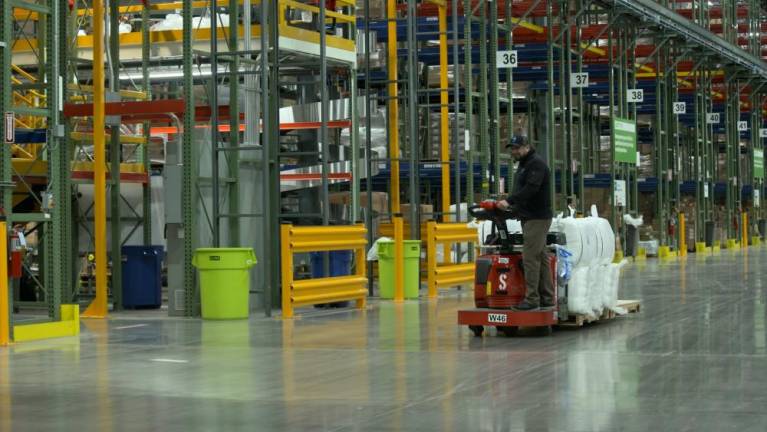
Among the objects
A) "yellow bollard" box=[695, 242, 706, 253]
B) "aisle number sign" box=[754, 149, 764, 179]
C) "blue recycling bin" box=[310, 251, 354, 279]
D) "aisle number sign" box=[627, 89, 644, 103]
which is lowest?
"yellow bollard" box=[695, 242, 706, 253]

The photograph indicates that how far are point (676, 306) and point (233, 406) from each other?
10021mm

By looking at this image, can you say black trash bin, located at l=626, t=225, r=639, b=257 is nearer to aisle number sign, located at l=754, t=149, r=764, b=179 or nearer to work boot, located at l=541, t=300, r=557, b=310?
aisle number sign, located at l=754, t=149, r=764, b=179

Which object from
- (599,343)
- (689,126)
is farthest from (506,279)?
(689,126)

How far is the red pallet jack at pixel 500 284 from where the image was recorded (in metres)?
13.0

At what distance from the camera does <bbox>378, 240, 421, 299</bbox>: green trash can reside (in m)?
20.0

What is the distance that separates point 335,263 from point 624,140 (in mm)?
15328

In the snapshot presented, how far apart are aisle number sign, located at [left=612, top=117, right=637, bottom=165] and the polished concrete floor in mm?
16093

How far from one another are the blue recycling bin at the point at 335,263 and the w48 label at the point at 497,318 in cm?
638

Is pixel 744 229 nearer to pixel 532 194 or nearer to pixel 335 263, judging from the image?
pixel 335 263

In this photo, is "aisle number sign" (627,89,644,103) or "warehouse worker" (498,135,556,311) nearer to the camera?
"warehouse worker" (498,135,556,311)

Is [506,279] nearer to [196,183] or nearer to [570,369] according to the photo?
[570,369]

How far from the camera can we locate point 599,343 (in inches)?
487

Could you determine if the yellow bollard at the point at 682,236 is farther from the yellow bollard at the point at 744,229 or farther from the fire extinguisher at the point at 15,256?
the fire extinguisher at the point at 15,256

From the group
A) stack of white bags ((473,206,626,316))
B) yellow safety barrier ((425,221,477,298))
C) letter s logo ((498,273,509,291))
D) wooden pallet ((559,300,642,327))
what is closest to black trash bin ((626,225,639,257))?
yellow safety barrier ((425,221,477,298))
